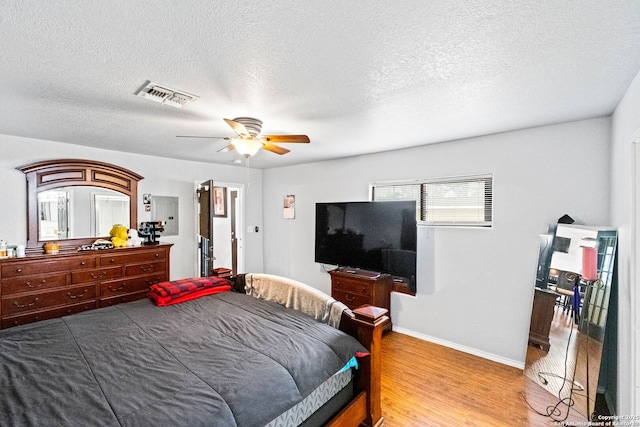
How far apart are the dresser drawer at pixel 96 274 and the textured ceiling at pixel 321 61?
162 cm

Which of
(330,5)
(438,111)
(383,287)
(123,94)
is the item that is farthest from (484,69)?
(383,287)

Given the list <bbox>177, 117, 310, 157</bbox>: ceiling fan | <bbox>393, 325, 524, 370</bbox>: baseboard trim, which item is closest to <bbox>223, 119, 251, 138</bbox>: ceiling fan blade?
<bbox>177, 117, 310, 157</bbox>: ceiling fan

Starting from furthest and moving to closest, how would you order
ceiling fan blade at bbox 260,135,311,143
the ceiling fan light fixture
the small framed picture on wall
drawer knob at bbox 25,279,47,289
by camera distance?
1. the small framed picture on wall
2. drawer knob at bbox 25,279,47,289
3. the ceiling fan light fixture
4. ceiling fan blade at bbox 260,135,311,143

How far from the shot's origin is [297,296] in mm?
2545

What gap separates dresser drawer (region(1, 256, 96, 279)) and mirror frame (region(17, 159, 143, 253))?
0.44m

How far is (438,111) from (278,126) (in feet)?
4.64

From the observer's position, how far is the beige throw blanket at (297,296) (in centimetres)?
229

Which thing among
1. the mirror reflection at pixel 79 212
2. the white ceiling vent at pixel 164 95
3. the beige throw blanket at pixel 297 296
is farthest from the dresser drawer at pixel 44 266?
the white ceiling vent at pixel 164 95

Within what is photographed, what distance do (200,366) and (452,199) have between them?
3043 mm

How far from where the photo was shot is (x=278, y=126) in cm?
280

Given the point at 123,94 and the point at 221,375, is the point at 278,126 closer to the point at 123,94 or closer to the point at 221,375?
the point at 123,94

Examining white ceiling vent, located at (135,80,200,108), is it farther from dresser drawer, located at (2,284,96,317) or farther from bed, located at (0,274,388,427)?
dresser drawer, located at (2,284,96,317)

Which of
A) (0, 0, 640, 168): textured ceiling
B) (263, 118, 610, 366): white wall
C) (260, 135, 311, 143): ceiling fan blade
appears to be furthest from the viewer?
(263, 118, 610, 366): white wall

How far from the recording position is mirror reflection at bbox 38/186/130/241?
3.49m
